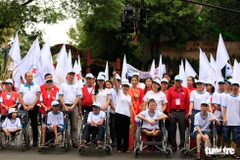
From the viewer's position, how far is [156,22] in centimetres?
3306

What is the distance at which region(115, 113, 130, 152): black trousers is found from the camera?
411 inches

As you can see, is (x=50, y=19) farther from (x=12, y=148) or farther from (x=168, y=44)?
(x=168, y=44)

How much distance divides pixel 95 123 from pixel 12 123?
6.47 feet

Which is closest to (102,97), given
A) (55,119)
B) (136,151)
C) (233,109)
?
(55,119)

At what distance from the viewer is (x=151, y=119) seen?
10.1 metres

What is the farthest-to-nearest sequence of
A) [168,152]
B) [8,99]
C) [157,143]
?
1. [8,99]
2. [168,152]
3. [157,143]

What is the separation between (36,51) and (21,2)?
7.61 meters

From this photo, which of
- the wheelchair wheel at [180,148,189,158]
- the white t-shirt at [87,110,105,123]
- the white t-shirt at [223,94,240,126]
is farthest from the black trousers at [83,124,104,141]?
the white t-shirt at [223,94,240,126]

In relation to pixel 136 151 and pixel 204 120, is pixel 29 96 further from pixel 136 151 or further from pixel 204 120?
pixel 204 120

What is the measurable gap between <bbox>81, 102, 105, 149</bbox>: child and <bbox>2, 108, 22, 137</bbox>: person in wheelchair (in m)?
1.60

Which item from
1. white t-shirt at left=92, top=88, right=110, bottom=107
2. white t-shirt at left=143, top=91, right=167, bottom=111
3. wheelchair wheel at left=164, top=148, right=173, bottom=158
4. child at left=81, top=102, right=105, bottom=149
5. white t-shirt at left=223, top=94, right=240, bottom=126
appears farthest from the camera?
white t-shirt at left=92, top=88, right=110, bottom=107

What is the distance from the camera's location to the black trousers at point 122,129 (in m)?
10.4

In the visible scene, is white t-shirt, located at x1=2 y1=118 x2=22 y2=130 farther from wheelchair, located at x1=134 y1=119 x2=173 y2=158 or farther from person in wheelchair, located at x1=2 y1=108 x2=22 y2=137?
wheelchair, located at x1=134 y1=119 x2=173 y2=158

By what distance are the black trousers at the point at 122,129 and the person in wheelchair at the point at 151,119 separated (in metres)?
0.49
